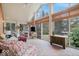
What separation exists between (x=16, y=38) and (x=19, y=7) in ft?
2.15

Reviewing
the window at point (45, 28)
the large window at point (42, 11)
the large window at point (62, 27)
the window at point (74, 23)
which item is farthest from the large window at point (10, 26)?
the window at point (74, 23)

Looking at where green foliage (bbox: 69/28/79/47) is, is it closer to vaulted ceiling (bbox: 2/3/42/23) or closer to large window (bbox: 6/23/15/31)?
vaulted ceiling (bbox: 2/3/42/23)

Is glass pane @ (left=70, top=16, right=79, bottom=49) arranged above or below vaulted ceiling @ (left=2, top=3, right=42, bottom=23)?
below

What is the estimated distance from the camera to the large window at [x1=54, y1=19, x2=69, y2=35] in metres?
Answer: 3.31

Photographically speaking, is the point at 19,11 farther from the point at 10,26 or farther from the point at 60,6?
the point at 60,6

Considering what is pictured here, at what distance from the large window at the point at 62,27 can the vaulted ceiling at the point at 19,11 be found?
57 cm

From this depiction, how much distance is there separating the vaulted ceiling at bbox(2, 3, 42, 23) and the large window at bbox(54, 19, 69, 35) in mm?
570

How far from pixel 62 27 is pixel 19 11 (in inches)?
38.0

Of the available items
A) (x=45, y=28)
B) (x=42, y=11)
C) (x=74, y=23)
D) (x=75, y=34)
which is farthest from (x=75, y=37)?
(x=42, y=11)

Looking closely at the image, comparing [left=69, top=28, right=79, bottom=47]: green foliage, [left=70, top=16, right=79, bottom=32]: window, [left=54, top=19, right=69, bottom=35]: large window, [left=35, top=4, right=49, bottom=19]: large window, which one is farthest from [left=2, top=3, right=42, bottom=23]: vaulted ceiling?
[left=69, top=28, right=79, bottom=47]: green foliage

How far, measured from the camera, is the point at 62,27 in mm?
3346

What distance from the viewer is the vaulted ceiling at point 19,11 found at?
3.33 m

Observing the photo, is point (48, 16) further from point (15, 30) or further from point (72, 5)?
point (15, 30)

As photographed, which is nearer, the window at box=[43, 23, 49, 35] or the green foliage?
the green foliage
